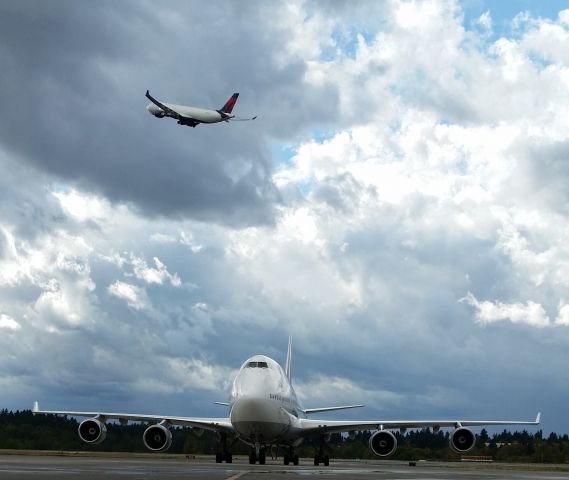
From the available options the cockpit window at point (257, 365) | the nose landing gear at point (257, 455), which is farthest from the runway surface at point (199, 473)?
the cockpit window at point (257, 365)

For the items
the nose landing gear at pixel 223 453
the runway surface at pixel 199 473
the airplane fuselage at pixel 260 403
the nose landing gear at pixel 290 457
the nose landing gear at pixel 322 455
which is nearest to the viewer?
the runway surface at pixel 199 473

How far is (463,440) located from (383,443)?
16.5ft

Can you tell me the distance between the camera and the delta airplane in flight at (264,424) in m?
48.5

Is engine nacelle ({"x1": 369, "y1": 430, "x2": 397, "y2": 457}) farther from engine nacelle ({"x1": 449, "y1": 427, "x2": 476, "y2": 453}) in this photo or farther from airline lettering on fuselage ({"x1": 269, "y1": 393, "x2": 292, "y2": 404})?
airline lettering on fuselage ({"x1": 269, "y1": 393, "x2": 292, "y2": 404})

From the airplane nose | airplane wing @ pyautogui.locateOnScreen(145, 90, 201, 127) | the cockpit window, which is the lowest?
the airplane nose

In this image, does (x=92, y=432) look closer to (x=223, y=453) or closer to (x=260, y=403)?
(x=223, y=453)

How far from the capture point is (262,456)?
170 feet

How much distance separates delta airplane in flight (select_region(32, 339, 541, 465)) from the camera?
48469mm

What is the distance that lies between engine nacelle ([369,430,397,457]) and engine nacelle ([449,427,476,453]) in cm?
376

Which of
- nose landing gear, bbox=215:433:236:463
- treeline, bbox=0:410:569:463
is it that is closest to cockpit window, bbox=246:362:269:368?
nose landing gear, bbox=215:433:236:463

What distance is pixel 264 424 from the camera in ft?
160

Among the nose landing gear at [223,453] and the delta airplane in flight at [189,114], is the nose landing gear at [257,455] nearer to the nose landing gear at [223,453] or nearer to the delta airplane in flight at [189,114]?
the nose landing gear at [223,453]

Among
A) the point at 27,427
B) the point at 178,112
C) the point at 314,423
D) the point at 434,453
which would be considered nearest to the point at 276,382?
the point at 314,423

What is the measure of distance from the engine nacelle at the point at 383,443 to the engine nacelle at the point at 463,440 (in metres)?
3.76
